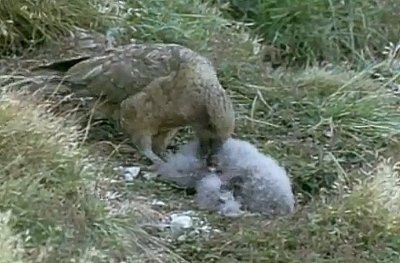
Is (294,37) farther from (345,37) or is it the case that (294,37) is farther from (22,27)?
(22,27)

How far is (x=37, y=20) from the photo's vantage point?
5.77m

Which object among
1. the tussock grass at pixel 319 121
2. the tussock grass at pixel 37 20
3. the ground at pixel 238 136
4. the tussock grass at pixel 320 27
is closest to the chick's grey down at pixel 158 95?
the ground at pixel 238 136

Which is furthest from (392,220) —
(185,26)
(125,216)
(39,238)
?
(185,26)

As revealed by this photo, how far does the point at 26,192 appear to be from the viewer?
411 cm

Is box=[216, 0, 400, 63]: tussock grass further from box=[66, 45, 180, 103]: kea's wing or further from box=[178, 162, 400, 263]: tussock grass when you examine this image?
box=[178, 162, 400, 263]: tussock grass

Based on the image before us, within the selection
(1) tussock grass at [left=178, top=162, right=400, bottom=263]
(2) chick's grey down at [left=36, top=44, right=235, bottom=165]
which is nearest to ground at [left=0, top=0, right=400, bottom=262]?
(1) tussock grass at [left=178, top=162, right=400, bottom=263]

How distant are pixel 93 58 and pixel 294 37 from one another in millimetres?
1727

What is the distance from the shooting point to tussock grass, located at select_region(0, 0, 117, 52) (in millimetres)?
5680

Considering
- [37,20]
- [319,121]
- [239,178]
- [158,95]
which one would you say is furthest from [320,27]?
[239,178]

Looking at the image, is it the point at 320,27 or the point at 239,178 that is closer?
the point at 239,178

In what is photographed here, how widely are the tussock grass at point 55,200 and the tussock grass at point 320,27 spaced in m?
2.28

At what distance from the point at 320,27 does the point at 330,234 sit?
2.59 meters

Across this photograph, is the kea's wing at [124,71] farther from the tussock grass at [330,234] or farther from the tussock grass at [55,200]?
the tussock grass at [330,234]

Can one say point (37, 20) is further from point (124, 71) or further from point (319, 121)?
point (319, 121)
